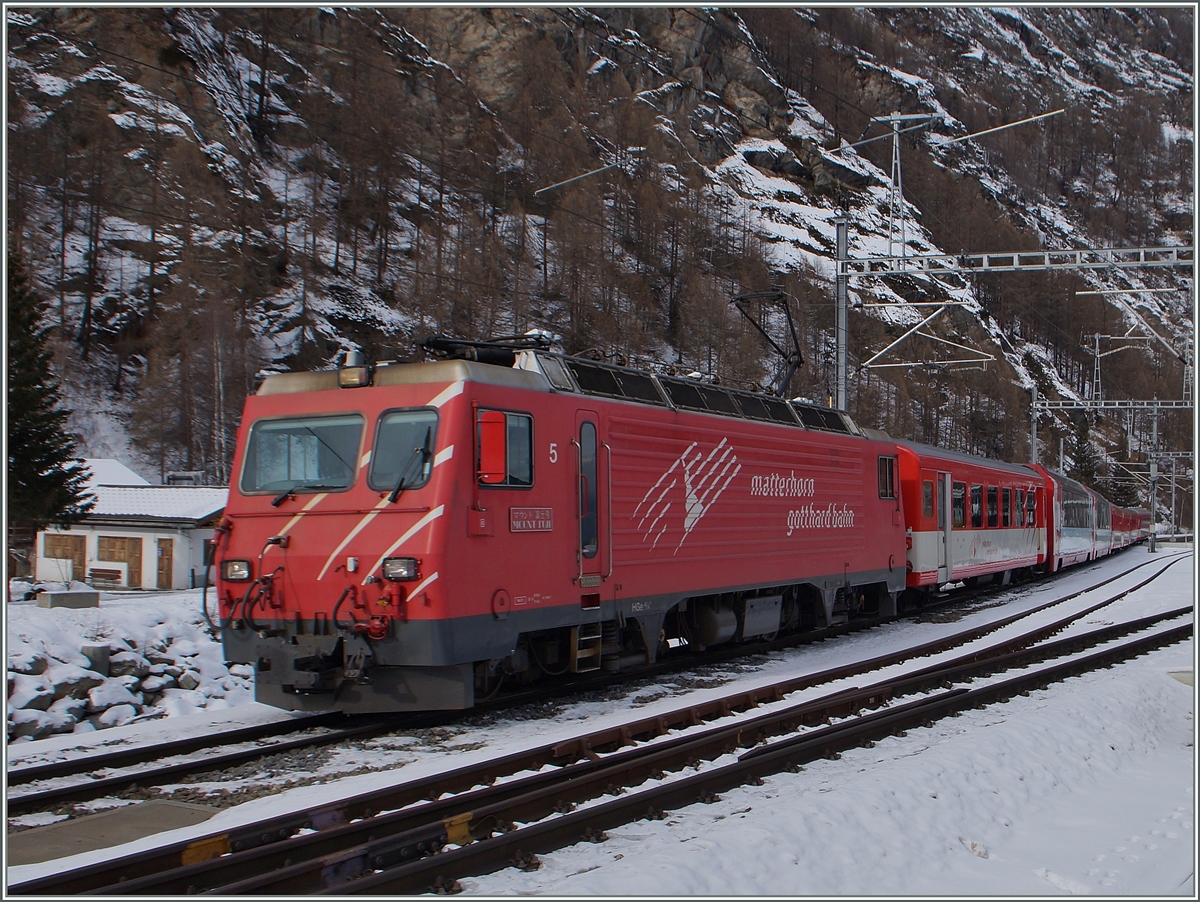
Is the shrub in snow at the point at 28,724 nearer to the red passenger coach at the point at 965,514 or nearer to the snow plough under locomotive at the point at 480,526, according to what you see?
the snow plough under locomotive at the point at 480,526

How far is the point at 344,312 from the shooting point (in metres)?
54.9

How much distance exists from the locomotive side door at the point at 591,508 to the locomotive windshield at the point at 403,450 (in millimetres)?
1893

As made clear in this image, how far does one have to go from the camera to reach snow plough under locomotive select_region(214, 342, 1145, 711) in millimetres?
8992

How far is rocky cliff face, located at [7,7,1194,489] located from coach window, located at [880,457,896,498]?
6.78 meters

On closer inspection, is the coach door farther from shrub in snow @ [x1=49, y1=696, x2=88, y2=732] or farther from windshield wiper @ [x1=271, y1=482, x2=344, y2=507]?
shrub in snow @ [x1=49, y1=696, x2=88, y2=732]

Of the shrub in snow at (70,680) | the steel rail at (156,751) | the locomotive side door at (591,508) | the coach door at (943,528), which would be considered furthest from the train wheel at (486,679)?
the coach door at (943,528)

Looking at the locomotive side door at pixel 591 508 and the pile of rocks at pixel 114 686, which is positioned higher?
the locomotive side door at pixel 591 508

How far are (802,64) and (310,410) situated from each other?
125 m

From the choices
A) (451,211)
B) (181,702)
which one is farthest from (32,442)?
(451,211)

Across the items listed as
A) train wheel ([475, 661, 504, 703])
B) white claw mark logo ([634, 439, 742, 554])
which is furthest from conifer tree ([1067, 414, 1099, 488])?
train wheel ([475, 661, 504, 703])

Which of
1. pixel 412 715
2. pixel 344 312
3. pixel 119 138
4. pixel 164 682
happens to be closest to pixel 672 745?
pixel 412 715

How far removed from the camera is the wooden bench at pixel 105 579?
28.9 metres

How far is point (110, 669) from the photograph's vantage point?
12.2 metres

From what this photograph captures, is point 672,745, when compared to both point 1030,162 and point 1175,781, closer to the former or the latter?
point 1175,781
